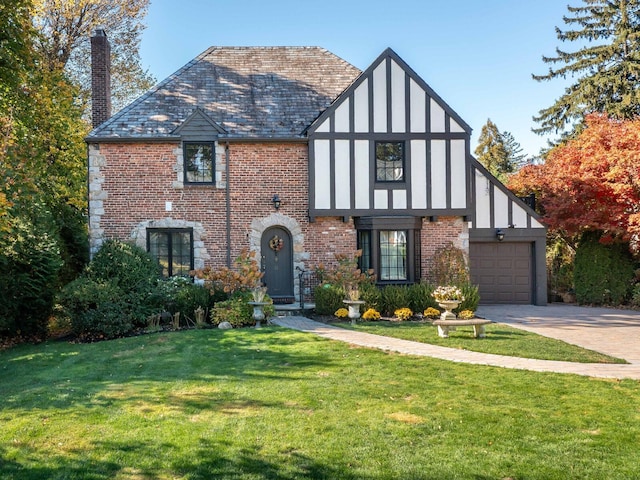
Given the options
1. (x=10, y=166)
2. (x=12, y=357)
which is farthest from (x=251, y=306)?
(x=10, y=166)

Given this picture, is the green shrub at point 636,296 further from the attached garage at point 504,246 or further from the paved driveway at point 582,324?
the attached garage at point 504,246

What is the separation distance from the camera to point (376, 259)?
14.6 m

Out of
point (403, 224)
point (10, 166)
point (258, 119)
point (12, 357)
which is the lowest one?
point (12, 357)

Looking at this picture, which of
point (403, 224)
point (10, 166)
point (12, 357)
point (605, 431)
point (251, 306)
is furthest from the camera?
point (403, 224)

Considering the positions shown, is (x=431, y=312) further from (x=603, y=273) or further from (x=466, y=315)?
(x=603, y=273)

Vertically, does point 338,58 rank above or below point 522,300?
above

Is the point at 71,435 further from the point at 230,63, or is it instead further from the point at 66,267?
the point at 230,63

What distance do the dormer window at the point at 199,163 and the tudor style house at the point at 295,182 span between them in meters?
0.03

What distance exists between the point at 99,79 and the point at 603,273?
1808 cm

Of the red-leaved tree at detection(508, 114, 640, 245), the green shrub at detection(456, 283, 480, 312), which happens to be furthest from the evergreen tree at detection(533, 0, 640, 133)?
the green shrub at detection(456, 283, 480, 312)

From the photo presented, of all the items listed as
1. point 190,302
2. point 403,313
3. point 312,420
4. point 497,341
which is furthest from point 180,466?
point 403,313

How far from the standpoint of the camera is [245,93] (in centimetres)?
1587

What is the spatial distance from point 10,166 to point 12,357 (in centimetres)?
579

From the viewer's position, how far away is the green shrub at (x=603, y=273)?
55.2 ft
